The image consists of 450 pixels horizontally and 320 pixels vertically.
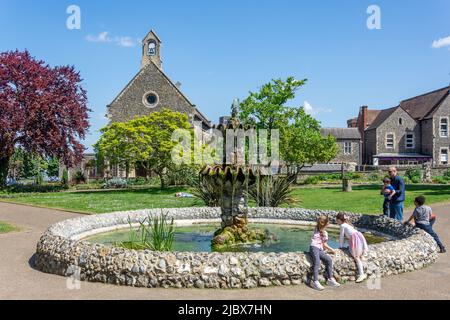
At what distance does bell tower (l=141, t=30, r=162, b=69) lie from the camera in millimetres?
47344

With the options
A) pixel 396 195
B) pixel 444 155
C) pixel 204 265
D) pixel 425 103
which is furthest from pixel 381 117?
pixel 204 265

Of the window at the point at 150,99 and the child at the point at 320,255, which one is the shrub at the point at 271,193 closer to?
the child at the point at 320,255

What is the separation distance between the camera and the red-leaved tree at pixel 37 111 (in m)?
33.0

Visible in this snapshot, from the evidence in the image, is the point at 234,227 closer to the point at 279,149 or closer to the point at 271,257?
the point at 271,257

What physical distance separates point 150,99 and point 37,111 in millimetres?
13632

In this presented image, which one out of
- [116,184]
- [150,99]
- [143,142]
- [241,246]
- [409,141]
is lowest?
[241,246]

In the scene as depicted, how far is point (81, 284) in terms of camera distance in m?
7.45

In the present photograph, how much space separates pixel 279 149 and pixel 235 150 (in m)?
29.2

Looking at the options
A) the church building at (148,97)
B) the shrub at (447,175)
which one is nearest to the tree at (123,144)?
the church building at (148,97)

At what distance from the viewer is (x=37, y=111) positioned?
111ft

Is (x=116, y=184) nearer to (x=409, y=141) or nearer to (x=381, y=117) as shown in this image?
(x=381, y=117)

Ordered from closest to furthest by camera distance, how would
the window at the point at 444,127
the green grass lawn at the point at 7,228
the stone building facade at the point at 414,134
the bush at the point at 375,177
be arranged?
the green grass lawn at the point at 7,228
the bush at the point at 375,177
the window at the point at 444,127
the stone building facade at the point at 414,134

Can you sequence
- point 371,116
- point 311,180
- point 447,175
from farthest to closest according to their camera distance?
point 371,116 → point 447,175 → point 311,180

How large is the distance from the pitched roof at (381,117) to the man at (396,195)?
46612mm
